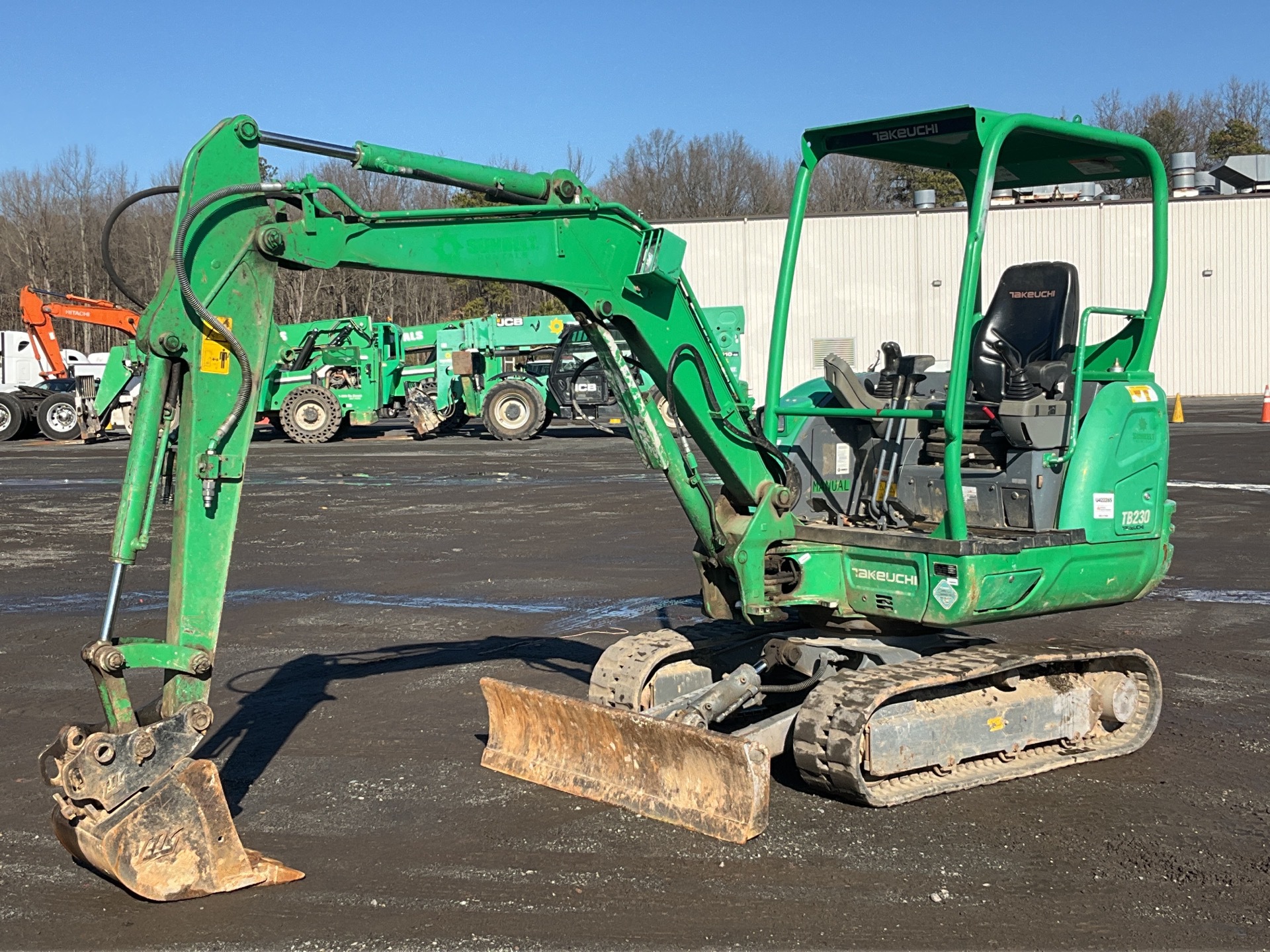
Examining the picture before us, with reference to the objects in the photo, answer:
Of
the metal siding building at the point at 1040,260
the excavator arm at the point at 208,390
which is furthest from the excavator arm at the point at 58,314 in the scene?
the excavator arm at the point at 208,390

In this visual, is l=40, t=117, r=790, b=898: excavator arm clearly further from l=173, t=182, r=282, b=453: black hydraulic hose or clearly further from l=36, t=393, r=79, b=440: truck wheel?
l=36, t=393, r=79, b=440: truck wheel

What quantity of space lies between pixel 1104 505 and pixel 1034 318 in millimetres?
1203

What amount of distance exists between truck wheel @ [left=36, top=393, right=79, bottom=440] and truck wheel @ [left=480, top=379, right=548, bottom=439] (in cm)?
1039

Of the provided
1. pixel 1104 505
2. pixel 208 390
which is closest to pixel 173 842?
pixel 208 390

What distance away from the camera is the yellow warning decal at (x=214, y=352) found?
16.7 feet

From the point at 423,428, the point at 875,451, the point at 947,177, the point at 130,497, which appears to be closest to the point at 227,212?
the point at 130,497

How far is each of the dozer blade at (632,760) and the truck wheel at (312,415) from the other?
24.6m

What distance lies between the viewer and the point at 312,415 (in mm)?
30500

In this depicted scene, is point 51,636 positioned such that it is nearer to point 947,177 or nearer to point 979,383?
point 979,383

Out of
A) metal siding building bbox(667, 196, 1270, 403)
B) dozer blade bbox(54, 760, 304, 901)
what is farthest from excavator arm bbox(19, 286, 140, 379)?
dozer blade bbox(54, 760, 304, 901)

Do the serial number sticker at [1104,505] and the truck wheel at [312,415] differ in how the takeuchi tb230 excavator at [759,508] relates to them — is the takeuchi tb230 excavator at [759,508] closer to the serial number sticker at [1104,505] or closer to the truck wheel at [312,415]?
the serial number sticker at [1104,505]

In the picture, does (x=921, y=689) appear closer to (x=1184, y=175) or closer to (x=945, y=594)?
(x=945, y=594)

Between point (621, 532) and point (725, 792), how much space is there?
362 inches

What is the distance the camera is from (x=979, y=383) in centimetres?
703
